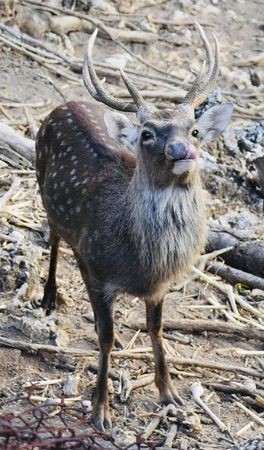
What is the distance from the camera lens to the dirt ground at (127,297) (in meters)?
5.57

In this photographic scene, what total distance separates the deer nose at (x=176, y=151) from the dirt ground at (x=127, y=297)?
4.58 ft

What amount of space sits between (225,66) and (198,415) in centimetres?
567

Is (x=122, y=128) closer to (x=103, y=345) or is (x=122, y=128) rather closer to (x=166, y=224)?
(x=166, y=224)

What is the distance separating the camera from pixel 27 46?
9547mm

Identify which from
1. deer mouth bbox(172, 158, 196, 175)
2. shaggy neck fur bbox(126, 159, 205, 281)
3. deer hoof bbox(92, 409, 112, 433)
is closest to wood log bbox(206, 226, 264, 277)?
shaggy neck fur bbox(126, 159, 205, 281)

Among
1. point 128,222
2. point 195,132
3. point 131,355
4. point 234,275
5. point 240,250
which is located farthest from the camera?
point 240,250

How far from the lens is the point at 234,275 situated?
7.02 m

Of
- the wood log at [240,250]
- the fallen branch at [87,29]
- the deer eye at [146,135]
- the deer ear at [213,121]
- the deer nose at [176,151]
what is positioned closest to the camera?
the deer nose at [176,151]

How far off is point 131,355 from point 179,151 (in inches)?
60.9

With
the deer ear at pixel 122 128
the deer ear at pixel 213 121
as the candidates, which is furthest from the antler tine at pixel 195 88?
the deer ear at pixel 122 128

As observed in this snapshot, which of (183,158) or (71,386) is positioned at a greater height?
(183,158)

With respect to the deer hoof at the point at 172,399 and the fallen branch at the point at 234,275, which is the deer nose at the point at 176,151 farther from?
the fallen branch at the point at 234,275

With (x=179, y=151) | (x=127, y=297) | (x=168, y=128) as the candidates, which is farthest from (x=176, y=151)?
(x=127, y=297)

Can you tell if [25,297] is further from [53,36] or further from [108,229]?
[53,36]
